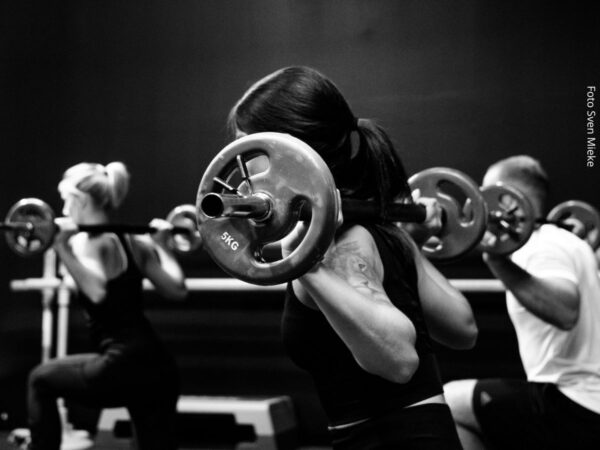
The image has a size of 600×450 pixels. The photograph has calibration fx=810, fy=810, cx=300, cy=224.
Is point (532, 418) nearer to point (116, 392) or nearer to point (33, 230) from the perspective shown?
point (116, 392)

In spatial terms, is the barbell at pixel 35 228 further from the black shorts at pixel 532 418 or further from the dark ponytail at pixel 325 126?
the dark ponytail at pixel 325 126

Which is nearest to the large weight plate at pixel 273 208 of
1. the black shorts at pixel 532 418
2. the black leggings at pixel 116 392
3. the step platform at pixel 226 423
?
the black shorts at pixel 532 418

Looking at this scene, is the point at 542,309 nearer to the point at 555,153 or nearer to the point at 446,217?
the point at 446,217

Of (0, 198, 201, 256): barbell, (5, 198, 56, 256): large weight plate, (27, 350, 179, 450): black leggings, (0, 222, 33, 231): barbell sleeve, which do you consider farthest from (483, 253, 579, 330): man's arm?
(0, 222, 33, 231): barbell sleeve

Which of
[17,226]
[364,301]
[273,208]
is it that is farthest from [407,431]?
[17,226]

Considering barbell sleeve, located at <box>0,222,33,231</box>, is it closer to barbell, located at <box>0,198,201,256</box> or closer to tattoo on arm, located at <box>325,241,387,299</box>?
barbell, located at <box>0,198,201,256</box>

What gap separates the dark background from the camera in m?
3.82

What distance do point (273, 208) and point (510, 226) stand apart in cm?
131

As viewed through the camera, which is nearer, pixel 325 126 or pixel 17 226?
pixel 325 126

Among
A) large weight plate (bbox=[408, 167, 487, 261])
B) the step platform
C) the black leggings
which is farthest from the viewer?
the step platform

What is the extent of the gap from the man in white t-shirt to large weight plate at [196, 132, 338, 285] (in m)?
1.29

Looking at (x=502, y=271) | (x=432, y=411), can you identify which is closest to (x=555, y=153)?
(x=502, y=271)

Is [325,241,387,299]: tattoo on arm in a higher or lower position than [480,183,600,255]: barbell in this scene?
higher

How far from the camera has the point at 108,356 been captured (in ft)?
10.3
